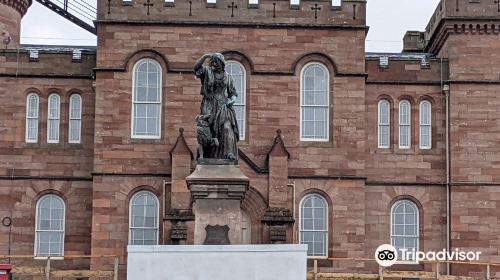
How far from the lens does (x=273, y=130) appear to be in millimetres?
39531

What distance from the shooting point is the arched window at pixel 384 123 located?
41156 mm

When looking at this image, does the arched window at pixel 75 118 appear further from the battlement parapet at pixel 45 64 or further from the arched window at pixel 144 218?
the arched window at pixel 144 218

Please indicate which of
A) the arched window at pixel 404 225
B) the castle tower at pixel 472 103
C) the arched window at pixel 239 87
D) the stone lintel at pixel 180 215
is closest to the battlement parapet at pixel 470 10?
the castle tower at pixel 472 103

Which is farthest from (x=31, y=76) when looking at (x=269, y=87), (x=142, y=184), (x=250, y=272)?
(x=250, y=272)

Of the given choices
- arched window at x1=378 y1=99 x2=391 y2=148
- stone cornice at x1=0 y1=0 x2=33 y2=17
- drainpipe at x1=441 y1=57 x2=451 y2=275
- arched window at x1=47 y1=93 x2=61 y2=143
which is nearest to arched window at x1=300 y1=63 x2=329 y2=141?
arched window at x1=378 y1=99 x2=391 y2=148

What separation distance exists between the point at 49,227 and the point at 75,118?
3.65m

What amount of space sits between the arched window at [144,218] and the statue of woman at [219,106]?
1184cm

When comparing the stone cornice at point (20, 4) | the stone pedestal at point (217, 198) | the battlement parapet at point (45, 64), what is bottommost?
the stone pedestal at point (217, 198)

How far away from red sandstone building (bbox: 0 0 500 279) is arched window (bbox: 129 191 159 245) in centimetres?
4

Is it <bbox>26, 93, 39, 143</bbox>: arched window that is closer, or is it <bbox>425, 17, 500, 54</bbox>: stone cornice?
<bbox>26, 93, 39, 143</bbox>: arched window

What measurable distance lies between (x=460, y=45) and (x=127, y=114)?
11.1 meters

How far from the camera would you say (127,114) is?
1551 inches

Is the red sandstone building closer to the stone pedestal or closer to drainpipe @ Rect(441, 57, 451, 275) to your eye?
drainpipe @ Rect(441, 57, 451, 275)

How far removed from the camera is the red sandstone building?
39.1 metres
